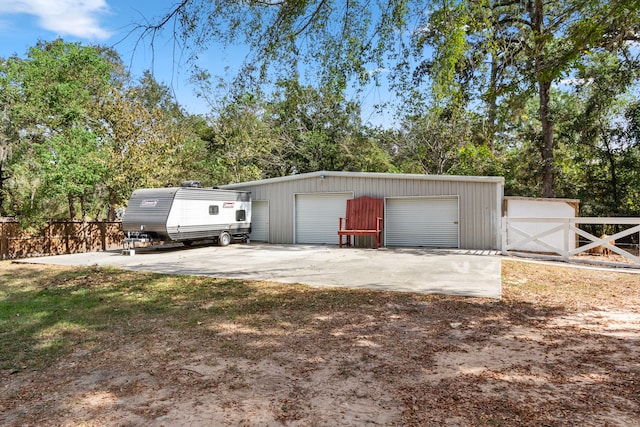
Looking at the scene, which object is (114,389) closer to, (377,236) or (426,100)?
(426,100)

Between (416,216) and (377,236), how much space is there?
5.35 feet

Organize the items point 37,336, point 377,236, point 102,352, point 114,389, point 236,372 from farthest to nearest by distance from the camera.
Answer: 1. point 377,236
2. point 37,336
3. point 102,352
4. point 236,372
5. point 114,389

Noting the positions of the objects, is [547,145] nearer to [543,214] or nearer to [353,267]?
[543,214]

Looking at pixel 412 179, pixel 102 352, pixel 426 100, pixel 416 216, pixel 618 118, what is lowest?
pixel 102 352

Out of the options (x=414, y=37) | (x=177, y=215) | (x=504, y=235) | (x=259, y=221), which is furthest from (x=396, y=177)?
(x=414, y=37)

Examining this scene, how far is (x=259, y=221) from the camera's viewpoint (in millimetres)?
17484

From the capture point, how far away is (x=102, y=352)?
385 centimetres

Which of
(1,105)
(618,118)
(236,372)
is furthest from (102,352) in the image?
(618,118)

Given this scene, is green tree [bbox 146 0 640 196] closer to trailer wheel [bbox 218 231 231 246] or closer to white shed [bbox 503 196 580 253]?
white shed [bbox 503 196 580 253]

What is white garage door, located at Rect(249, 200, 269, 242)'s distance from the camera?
17.2 meters

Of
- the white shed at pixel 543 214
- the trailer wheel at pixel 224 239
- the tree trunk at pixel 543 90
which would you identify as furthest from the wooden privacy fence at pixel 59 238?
the tree trunk at pixel 543 90

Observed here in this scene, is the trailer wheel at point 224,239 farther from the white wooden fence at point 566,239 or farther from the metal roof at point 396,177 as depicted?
the white wooden fence at point 566,239

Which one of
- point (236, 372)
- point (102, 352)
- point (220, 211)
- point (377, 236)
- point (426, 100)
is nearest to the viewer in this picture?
point (236, 372)

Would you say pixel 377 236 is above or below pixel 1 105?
below
